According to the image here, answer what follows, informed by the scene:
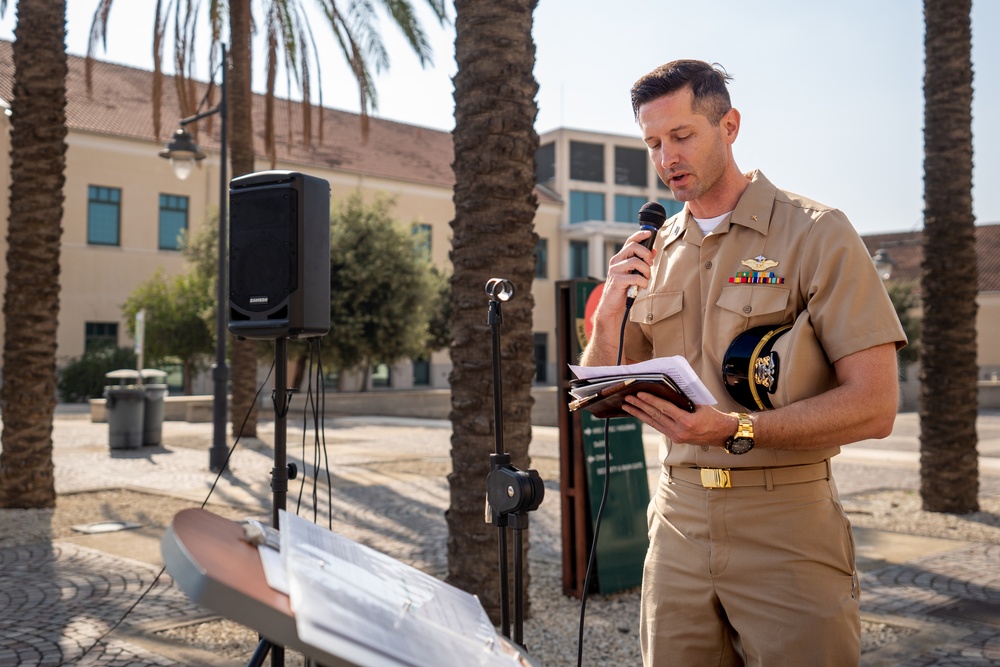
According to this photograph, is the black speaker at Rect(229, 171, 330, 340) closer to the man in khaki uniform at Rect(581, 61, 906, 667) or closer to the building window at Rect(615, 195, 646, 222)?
the man in khaki uniform at Rect(581, 61, 906, 667)

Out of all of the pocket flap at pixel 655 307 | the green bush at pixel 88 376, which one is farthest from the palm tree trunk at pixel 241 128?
the green bush at pixel 88 376

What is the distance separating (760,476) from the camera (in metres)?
2.10

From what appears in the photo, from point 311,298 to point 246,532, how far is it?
2570mm

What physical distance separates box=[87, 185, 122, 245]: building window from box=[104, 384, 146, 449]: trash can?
72.6 feet

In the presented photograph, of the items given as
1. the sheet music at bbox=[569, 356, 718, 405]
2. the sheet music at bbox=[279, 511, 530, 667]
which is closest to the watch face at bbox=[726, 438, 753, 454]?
the sheet music at bbox=[569, 356, 718, 405]

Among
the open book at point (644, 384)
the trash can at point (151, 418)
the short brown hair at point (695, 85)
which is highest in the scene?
the short brown hair at point (695, 85)

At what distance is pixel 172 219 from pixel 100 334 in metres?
5.41

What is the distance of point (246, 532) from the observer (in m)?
1.43

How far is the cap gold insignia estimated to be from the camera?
6.94ft

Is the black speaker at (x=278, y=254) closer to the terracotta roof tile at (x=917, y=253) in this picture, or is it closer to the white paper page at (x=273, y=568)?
the white paper page at (x=273, y=568)

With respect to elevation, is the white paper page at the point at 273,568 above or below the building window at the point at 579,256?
below

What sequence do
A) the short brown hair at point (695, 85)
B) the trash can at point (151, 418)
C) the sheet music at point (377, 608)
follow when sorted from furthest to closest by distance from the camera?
the trash can at point (151, 418) < the short brown hair at point (695, 85) < the sheet music at point (377, 608)

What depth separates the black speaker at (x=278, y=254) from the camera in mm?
3838

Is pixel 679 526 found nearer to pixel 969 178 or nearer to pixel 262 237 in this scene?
pixel 262 237
